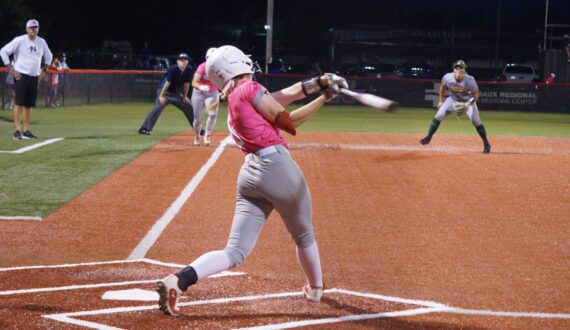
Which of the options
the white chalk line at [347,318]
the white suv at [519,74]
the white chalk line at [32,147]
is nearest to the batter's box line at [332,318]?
the white chalk line at [347,318]

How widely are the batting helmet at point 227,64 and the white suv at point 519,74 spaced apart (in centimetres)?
4736

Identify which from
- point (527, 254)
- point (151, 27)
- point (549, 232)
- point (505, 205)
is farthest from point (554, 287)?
point (151, 27)

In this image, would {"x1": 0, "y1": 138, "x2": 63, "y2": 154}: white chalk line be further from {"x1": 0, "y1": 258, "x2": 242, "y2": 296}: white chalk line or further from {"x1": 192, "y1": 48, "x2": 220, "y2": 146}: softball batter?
{"x1": 0, "y1": 258, "x2": 242, "y2": 296}: white chalk line

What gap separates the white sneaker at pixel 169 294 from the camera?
6332 mm

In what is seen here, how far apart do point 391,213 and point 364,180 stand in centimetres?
326

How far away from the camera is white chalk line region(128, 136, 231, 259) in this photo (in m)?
9.01

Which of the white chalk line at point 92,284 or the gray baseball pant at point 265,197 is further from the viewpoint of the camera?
the white chalk line at point 92,284

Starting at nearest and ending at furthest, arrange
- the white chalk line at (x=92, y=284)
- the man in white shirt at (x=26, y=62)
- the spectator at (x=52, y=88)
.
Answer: the white chalk line at (x=92, y=284) < the man in white shirt at (x=26, y=62) < the spectator at (x=52, y=88)

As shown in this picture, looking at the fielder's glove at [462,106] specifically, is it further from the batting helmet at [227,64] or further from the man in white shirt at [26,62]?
the batting helmet at [227,64]

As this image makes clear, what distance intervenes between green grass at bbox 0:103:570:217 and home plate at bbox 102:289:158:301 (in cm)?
406

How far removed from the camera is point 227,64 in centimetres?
650

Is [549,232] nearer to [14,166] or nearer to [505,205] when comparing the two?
[505,205]

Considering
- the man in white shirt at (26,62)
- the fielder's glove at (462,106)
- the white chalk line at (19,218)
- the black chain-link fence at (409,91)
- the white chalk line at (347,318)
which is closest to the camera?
the white chalk line at (347,318)

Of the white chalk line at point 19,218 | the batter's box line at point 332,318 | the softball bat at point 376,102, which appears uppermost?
the softball bat at point 376,102
